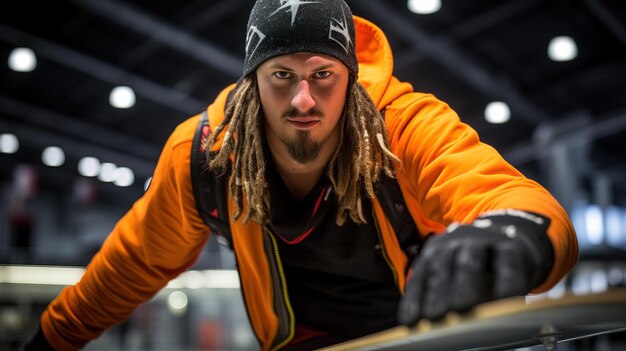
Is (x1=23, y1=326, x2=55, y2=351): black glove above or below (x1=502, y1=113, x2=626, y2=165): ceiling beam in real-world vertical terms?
below

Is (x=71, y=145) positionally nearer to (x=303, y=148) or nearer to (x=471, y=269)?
(x=303, y=148)

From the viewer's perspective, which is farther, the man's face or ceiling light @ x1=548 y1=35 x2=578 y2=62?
ceiling light @ x1=548 y1=35 x2=578 y2=62

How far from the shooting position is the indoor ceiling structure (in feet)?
26.0

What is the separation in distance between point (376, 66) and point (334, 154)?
0.34 meters

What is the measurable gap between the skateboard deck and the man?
0.95ft

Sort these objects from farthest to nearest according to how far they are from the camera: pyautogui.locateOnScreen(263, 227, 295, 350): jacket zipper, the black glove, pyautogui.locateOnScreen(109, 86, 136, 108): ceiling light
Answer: pyautogui.locateOnScreen(109, 86, 136, 108): ceiling light
the black glove
pyautogui.locateOnScreen(263, 227, 295, 350): jacket zipper

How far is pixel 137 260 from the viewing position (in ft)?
6.76

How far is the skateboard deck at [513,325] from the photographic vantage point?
80 cm

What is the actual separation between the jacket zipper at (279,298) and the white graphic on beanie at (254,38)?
508mm

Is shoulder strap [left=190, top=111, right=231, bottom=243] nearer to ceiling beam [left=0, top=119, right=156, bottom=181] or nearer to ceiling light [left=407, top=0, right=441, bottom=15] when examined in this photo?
ceiling light [left=407, top=0, right=441, bottom=15]

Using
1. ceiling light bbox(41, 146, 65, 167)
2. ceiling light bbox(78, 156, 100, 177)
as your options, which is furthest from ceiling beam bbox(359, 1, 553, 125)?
ceiling light bbox(41, 146, 65, 167)

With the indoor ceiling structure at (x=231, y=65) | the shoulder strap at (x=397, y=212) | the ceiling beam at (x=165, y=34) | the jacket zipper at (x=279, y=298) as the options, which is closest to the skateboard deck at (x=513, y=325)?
the shoulder strap at (x=397, y=212)

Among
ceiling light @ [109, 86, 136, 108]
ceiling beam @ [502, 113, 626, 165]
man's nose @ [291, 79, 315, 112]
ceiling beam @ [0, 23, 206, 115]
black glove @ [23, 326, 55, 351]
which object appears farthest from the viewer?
ceiling beam @ [502, 113, 626, 165]

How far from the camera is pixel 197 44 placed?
331 inches
